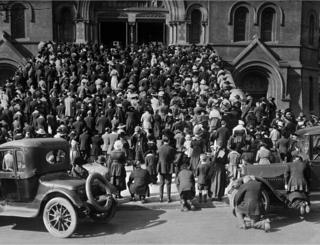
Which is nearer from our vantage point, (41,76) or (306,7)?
(41,76)

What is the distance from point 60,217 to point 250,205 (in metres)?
4.12

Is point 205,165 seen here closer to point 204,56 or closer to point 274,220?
point 274,220

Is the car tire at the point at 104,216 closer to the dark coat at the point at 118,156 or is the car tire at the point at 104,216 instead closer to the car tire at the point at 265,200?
the dark coat at the point at 118,156

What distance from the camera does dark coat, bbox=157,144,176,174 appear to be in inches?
466

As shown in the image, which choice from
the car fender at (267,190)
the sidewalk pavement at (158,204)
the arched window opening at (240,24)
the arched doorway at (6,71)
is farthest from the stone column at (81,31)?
the car fender at (267,190)

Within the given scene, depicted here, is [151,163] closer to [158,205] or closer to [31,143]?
[158,205]

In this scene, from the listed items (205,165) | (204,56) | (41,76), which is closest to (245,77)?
(204,56)

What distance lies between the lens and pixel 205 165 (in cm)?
1160

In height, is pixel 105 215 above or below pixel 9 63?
below

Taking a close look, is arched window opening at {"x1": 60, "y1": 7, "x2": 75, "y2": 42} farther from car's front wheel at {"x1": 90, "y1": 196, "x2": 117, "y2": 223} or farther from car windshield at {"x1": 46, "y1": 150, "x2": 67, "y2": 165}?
car's front wheel at {"x1": 90, "y1": 196, "x2": 117, "y2": 223}

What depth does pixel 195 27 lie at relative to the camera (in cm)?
3105

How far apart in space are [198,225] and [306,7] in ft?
83.4

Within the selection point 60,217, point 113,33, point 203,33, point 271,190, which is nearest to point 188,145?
point 271,190

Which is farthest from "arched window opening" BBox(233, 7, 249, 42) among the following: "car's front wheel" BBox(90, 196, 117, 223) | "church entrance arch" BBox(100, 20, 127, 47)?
"car's front wheel" BBox(90, 196, 117, 223)
